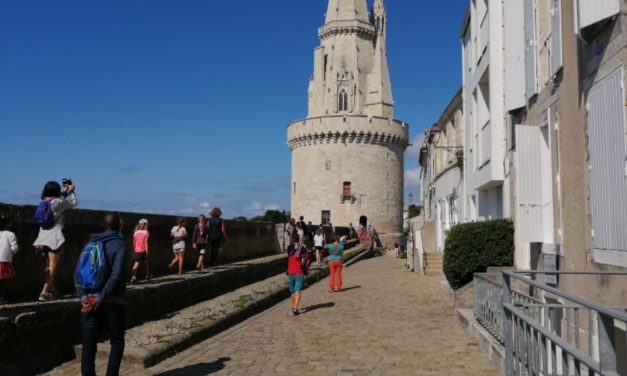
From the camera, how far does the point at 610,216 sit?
19.8 feet

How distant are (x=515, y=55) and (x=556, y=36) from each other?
2.58 meters

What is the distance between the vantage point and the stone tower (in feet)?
156

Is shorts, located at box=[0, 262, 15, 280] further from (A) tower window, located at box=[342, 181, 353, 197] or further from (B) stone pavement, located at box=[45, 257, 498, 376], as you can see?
(A) tower window, located at box=[342, 181, 353, 197]

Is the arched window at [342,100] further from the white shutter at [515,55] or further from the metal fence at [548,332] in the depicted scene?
the metal fence at [548,332]

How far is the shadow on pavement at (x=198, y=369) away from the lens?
6.22 m

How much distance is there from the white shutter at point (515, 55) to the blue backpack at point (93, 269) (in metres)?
7.59

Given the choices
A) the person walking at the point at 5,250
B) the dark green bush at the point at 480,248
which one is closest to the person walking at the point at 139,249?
the person walking at the point at 5,250

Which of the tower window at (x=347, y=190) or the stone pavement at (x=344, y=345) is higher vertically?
the tower window at (x=347, y=190)

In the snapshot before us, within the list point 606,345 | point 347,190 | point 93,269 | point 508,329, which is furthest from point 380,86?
point 606,345

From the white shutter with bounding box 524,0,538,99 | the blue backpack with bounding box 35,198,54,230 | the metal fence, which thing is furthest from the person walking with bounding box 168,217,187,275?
the white shutter with bounding box 524,0,538,99

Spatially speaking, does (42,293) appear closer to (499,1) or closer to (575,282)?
(575,282)

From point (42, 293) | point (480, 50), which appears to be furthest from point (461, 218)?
point (42, 293)

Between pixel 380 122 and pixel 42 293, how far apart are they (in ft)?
139

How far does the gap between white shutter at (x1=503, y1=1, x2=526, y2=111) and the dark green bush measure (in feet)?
7.78
